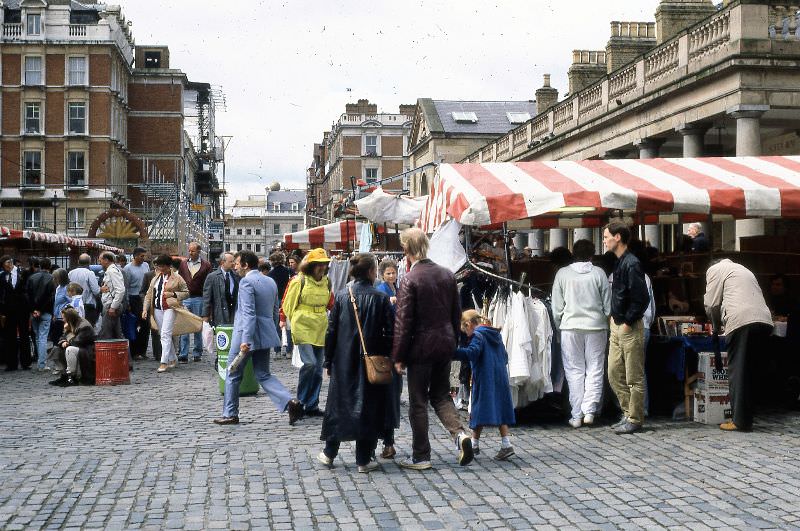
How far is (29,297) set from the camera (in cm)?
1647

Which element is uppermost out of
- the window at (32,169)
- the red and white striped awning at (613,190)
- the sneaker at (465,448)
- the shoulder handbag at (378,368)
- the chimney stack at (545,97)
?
the chimney stack at (545,97)

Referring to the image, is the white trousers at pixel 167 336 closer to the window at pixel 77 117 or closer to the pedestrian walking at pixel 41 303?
the pedestrian walking at pixel 41 303

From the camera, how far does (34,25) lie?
6356cm

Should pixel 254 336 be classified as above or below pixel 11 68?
below

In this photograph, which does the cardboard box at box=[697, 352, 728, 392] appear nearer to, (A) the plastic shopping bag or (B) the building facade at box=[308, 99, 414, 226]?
(A) the plastic shopping bag

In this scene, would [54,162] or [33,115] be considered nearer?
[54,162]

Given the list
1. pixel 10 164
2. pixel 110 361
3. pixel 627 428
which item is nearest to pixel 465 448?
pixel 627 428

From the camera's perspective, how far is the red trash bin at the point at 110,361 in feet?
46.0

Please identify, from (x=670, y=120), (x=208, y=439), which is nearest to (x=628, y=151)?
(x=670, y=120)

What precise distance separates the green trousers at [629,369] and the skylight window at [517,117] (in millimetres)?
54709

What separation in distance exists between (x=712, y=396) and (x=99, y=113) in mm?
59667

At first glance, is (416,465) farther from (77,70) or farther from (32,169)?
(77,70)

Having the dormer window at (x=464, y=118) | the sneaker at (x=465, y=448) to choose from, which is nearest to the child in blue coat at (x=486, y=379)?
the sneaker at (x=465, y=448)

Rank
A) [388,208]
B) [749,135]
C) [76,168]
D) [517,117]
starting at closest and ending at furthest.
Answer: [388,208], [749,135], [76,168], [517,117]
